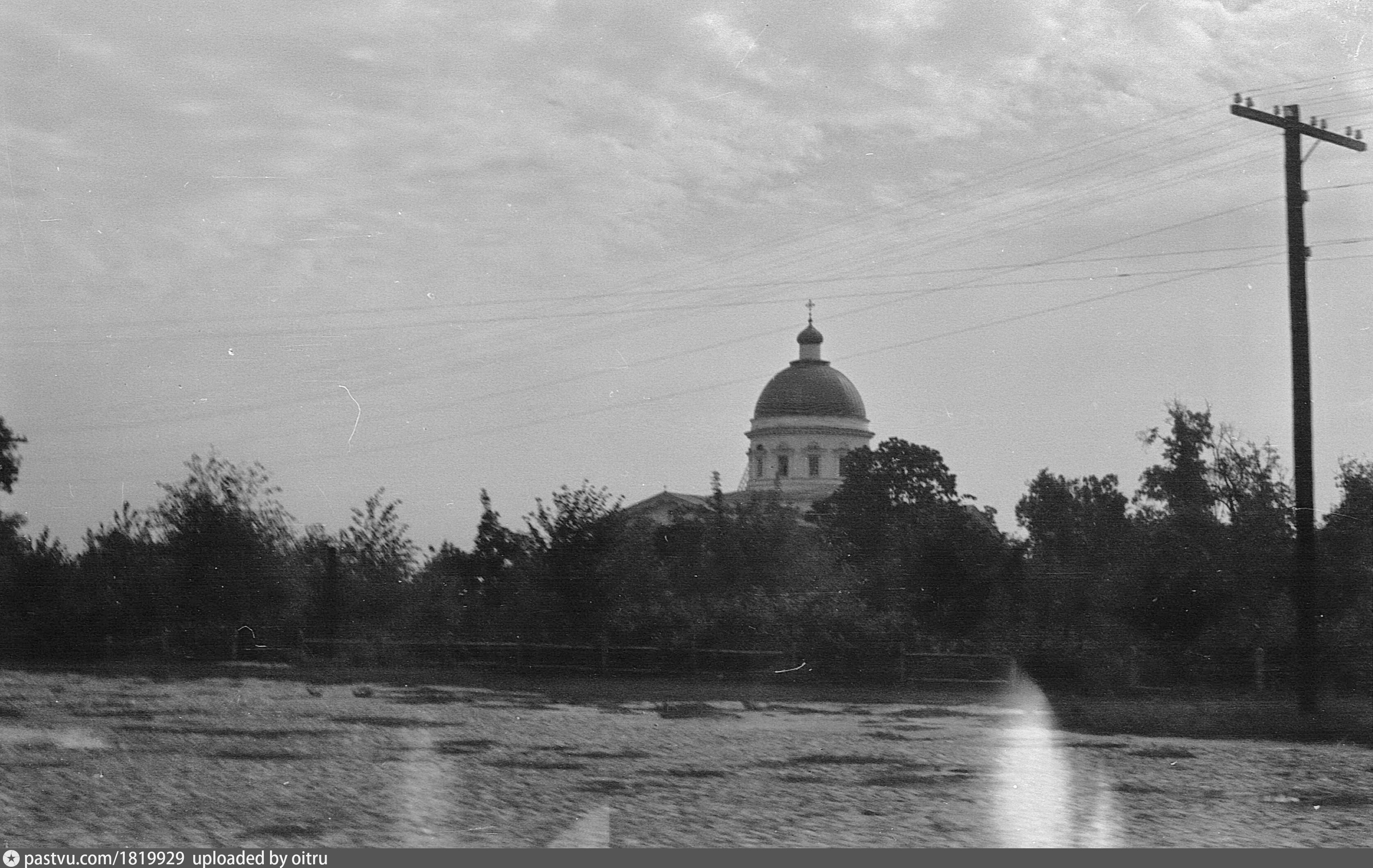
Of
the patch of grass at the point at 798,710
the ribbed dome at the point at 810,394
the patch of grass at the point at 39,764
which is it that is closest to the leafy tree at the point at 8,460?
the patch of grass at the point at 39,764

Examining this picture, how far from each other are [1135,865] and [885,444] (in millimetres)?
41838

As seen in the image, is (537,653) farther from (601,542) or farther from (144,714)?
(144,714)

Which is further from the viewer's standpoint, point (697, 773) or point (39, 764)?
point (697, 773)

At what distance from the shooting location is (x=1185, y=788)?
10.3 metres

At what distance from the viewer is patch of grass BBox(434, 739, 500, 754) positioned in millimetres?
12344

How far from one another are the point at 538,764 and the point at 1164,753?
19.6 feet

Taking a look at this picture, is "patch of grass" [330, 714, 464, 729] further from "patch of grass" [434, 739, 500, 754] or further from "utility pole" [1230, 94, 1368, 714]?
"utility pole" [1230, 94, 1368, 714]

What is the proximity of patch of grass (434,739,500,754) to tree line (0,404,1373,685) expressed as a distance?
12126mm

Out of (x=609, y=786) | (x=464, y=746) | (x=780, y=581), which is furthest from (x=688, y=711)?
(x=780, y=581)

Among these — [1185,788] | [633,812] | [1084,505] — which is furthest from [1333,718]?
[1084,505]

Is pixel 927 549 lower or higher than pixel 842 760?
higher

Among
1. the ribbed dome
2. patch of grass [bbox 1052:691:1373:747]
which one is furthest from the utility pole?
the ribbed dome

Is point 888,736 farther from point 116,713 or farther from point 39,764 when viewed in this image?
point 116,713

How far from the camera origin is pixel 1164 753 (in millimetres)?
13430
